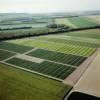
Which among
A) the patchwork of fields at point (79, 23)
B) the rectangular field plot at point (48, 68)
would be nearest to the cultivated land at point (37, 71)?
the rectangular field plot at point (48, 68)

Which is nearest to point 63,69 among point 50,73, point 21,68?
point 50,73

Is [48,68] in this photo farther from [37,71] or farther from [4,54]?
[4,54]

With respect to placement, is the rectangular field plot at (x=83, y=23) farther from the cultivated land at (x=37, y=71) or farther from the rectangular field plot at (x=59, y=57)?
the cultivated land at (x=37, y=71)

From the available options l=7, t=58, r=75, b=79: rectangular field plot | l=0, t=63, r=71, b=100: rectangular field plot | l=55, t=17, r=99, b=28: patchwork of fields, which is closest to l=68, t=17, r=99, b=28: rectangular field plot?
l=55, t=17, r=99, b=28: patchwork of fields

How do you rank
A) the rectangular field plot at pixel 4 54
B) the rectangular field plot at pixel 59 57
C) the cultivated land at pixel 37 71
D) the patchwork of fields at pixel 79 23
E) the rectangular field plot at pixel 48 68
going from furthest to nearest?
the patchwork of fields at pixel 79 23 → the rectangular field plot at pixel 4 54 → the rectangular field plot at pixel 59 57 → the rectangular field plot at pixel 48 68 → the cultivated land at pixel 37 71

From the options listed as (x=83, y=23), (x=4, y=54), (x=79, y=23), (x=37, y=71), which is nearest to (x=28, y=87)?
(x=37, y=71)
